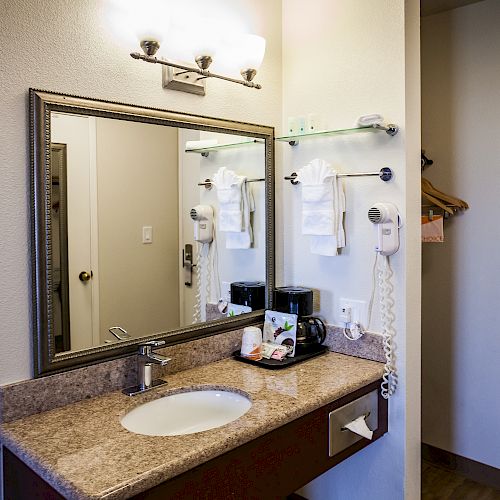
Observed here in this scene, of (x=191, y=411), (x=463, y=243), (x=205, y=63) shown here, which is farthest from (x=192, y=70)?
(x=463, y=243)

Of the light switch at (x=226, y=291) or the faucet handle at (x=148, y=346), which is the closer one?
the faucet handle at (x=148, y=346)

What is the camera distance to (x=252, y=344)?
1.98m

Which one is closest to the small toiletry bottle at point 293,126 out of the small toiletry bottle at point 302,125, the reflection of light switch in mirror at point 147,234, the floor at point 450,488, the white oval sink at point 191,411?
the small toiletry bottle at point 302,125

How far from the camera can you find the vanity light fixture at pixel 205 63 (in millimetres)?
1620

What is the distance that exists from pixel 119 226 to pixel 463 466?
2.18m

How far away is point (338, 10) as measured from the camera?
2.06m

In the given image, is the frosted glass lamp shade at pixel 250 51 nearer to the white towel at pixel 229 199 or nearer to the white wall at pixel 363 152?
the white wall at pixel 363 152

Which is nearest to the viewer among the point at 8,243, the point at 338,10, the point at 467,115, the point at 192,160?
the point at 8,243

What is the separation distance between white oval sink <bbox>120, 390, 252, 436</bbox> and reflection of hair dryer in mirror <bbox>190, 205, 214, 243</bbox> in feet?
1.93

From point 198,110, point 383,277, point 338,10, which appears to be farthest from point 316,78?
point 383,277

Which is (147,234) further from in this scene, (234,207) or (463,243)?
(463,243)

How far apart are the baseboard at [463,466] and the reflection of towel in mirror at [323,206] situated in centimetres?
147

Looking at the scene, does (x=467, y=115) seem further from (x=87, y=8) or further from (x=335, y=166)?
(x=87, y=8)

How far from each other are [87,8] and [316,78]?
3.14 feet
